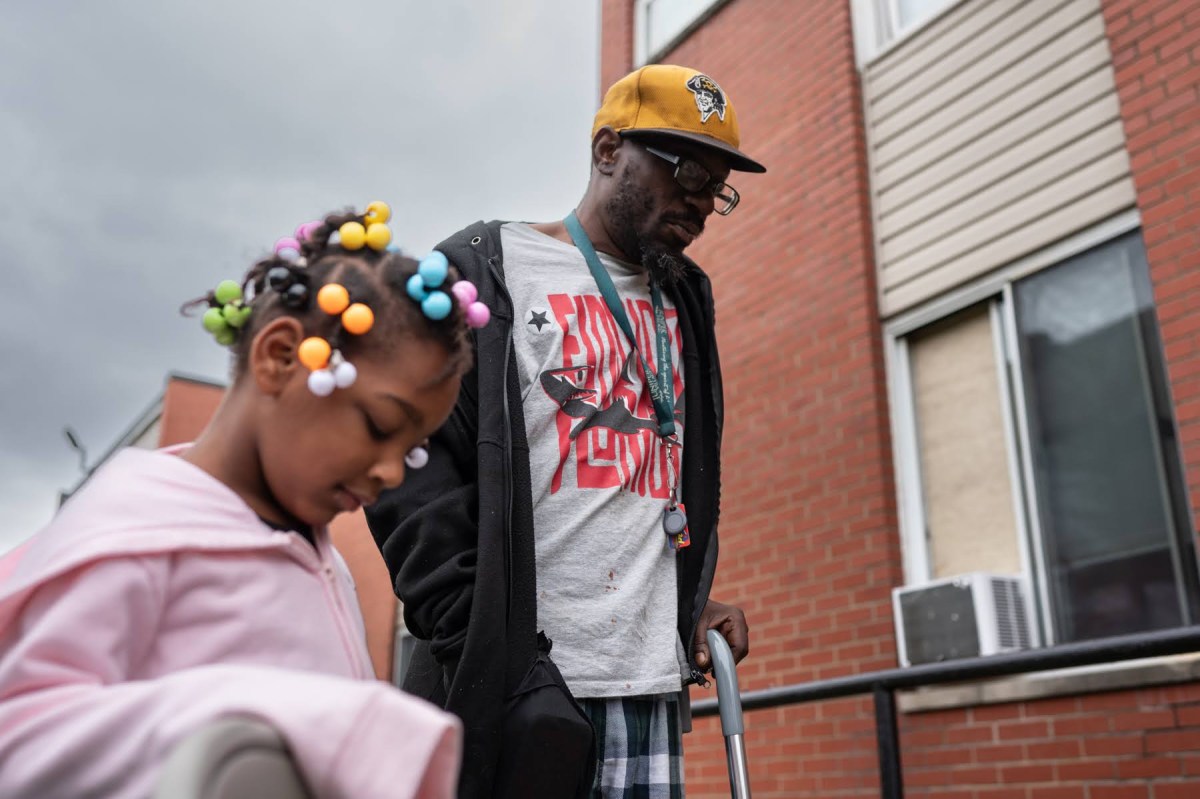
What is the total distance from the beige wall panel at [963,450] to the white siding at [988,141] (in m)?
0.27

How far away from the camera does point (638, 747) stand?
2068 mm

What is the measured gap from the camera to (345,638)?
1.38 m

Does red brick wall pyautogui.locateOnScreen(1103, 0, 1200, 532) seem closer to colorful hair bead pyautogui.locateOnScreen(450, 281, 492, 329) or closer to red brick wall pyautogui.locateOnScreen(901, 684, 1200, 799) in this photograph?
red brick wall pyautogui.locateOnScreen(901, 684, 1200, 799)

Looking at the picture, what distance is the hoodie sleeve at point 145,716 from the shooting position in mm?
805

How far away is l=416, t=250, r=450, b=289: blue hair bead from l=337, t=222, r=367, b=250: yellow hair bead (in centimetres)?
11

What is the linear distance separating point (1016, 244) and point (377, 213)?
4042mm

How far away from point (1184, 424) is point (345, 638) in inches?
144

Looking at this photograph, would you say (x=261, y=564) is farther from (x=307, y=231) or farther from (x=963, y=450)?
(x=963, y=450)

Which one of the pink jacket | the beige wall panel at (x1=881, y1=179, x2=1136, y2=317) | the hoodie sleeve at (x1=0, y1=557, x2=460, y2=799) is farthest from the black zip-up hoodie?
the beige wall panel at (x1=881, y1=179, x2=1136, y2=317)

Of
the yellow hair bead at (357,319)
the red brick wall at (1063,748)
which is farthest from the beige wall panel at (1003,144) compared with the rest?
the yellow hair bead at (357,319)

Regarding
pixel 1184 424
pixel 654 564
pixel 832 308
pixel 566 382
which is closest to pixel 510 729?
pixel 654 564

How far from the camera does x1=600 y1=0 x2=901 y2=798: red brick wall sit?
17.1ft

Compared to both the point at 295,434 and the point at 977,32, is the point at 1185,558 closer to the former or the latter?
the point at 977,32

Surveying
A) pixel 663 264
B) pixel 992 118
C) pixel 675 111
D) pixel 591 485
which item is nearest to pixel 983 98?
pixel 992 118
